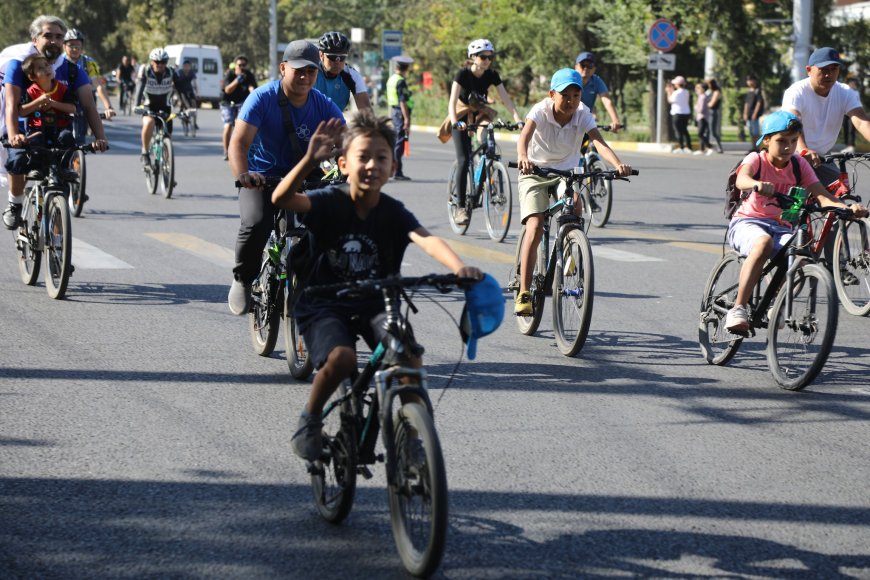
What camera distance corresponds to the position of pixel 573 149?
373 inches

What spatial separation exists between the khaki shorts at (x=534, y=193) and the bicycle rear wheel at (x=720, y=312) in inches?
50.7

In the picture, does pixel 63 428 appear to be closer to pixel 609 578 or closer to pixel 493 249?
pixel 609 578

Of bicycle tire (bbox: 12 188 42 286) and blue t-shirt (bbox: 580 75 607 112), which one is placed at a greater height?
blue t-shirt (bbox: 580 75 607 112)

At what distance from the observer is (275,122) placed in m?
7.94

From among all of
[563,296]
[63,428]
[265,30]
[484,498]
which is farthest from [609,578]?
[265,30]

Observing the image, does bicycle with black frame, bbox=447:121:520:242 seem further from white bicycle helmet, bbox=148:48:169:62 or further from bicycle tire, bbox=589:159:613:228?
white bicycle helmet, bbox=148:48:169:62

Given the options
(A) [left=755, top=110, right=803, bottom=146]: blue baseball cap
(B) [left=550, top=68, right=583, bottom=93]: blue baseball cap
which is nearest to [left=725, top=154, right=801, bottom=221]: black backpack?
(A) [left=755, top=110, right=803, bottom=146]: blue baseball cap

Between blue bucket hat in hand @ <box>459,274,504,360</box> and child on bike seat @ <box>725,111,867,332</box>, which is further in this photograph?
child on bike seat @ <box>725,111,867,332</box>

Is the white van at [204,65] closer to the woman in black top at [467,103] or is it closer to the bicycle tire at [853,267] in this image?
the woman in black top at [467,103]

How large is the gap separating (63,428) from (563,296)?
3.30 metres

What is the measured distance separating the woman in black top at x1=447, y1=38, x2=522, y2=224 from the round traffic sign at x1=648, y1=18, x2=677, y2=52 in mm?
17027

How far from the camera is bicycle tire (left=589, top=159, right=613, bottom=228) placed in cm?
1571

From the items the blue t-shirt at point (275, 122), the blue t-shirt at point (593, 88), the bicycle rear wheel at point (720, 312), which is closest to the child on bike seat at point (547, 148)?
the bicycle rear wheel at point (720, 312)

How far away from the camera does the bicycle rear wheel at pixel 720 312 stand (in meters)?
8.09
